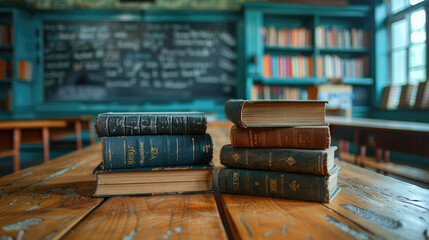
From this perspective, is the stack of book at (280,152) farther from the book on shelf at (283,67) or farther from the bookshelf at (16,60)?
the bookshelf at (16,60)

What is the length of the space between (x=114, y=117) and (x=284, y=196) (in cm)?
41

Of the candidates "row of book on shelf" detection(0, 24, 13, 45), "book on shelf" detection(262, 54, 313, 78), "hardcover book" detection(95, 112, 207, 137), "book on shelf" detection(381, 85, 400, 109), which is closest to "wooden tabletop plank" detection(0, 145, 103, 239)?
"hardcover book" detection(95, 112, 207, 137)

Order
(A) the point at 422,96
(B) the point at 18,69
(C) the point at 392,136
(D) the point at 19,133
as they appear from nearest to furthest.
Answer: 1. (C) the point at 392,136
2. (D) the point at 19,133
3. (A) the point at 422,96
4. (B) the point at 18,69

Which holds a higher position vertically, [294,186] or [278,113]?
[278,113]

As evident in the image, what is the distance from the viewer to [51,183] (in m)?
0.65

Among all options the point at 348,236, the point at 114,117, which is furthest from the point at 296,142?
the point at 114,117

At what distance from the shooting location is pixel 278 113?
0.55 m

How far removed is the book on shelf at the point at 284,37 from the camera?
12.5 ft

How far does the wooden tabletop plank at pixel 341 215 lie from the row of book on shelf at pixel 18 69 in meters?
4.21

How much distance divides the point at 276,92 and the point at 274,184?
3414mm

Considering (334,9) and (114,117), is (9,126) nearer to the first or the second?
(114,117)

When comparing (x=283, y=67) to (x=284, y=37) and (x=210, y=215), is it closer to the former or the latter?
(x=284, y=37)

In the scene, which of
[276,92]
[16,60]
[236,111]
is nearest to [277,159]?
[236,111]

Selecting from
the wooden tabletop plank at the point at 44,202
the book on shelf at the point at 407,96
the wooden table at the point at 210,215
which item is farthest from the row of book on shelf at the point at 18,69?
the book on shelf at the point at 407,96
